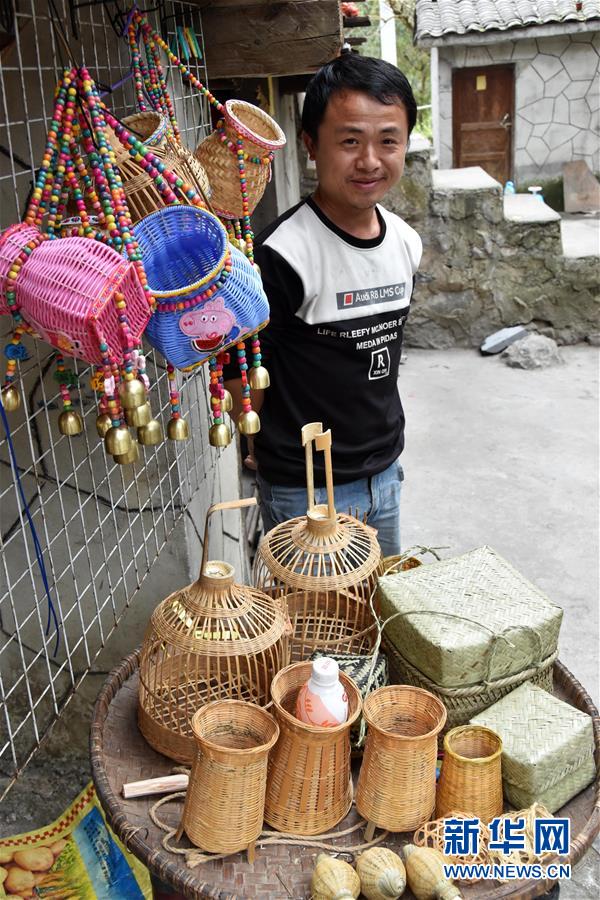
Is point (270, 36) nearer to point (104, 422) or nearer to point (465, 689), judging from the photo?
point (104, 422)

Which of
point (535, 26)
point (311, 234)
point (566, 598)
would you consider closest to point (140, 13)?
point (311, 234)

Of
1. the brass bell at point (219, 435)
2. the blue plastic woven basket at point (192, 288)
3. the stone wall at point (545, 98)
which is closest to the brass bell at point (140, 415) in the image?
the blue plastic woven basket at point (192, 288)

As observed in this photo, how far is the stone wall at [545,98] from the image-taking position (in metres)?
10.1

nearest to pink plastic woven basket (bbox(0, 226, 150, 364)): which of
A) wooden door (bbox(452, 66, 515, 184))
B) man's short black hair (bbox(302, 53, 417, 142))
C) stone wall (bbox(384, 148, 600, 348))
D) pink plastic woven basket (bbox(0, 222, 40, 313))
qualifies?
pink plastic woven basket (bbox(0, 222, 40, 313))

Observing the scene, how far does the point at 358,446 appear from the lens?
2.21 m

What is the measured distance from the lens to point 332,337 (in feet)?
6.82

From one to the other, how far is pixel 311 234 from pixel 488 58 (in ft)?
30.8

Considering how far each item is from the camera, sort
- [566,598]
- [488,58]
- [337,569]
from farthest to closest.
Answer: [488,58]
[566,598]
[337,569]

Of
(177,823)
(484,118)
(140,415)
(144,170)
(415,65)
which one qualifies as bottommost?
(177,823)

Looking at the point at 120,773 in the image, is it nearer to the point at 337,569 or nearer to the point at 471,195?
the point at 337,569

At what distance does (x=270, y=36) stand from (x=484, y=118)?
30.5ft

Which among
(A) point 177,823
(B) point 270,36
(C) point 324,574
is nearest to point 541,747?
(C) point 324,574

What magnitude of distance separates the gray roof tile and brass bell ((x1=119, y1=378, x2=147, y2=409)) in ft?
32.1

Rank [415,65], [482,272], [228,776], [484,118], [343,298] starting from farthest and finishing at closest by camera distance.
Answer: [415,65], [484,118], [482,272], [343,298], [228,776]
